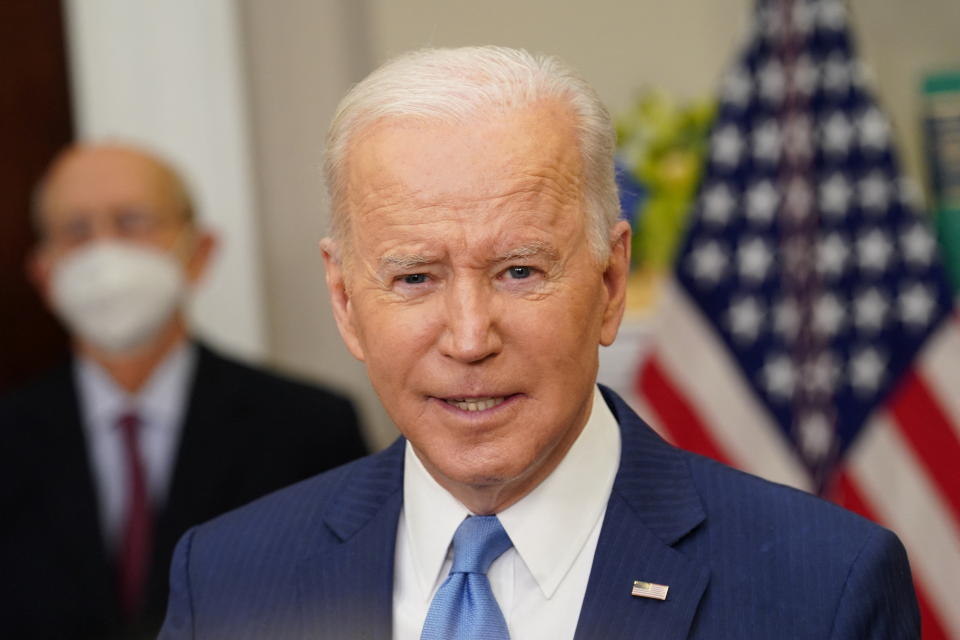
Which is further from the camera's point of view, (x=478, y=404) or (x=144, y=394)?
(x=144, y=394)

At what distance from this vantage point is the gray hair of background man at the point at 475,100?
1656 millimetres

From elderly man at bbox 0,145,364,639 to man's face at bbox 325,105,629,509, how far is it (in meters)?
2.17

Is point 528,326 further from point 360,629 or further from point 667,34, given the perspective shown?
point 667,34

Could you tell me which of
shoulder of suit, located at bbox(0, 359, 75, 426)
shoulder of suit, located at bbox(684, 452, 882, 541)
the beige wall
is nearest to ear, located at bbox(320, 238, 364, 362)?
shoulder of suit, located at bbox(684, 452, 882, 541)

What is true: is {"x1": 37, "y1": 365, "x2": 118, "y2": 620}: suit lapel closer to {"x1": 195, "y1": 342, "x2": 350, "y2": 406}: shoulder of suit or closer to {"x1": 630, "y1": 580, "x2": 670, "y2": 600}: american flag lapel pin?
{"x1": 195, "y1": 342, "x2": 350, "y2": 406}: shoulder of suit

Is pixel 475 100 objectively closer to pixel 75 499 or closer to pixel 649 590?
pixel 649 590

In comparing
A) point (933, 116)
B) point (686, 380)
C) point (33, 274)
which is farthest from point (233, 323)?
point (933, 116)

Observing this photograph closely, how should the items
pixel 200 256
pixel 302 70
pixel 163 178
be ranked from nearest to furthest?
1. pixel 163 178
2. pixel 200 256
3. pixel 302 70

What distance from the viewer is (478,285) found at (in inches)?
64.4

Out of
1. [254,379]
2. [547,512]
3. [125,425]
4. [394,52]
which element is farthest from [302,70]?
[547,512]

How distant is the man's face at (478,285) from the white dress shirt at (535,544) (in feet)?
0.23

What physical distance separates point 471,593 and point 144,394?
2.52 meters

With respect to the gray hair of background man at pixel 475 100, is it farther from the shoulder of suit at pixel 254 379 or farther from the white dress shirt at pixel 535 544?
the shoulder of suit at pixel 254 379

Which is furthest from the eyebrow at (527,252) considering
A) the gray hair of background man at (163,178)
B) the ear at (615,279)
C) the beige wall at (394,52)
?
the beige wall at (394,52)
